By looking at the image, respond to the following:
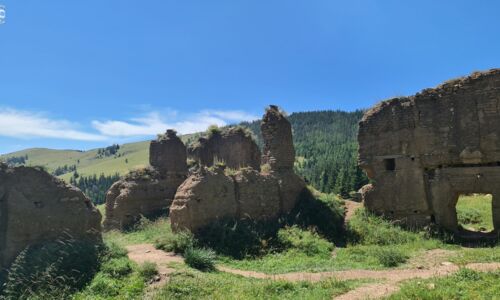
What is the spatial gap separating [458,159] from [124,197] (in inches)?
666

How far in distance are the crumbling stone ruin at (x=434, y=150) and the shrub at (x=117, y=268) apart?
1206 centimetres

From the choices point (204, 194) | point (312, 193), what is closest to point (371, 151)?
point (312, 193)

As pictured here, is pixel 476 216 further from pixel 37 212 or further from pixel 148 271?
pixel 37 212

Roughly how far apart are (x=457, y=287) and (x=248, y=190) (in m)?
10.1

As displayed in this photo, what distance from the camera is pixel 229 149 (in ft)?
87.6

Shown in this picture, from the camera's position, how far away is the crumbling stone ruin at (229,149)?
25.8 m

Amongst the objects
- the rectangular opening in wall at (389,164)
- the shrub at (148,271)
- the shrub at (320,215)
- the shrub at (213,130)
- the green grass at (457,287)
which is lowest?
the shrub at (148,271)

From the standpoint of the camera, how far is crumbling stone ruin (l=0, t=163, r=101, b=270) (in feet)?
38.7

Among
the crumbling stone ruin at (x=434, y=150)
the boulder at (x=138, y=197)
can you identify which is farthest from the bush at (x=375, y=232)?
the boulder at (x=138, y=197)

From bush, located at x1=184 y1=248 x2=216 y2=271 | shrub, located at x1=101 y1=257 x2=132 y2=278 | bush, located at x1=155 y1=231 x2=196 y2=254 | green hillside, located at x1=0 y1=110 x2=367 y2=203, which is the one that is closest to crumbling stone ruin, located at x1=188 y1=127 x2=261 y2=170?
bush, located at x1=155 y1=231 x2=196 y2=254

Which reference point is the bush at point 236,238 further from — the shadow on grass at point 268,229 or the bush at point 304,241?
the bush at point 304,241

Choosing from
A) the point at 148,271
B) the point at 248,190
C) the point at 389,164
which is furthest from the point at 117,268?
the point at 389,164

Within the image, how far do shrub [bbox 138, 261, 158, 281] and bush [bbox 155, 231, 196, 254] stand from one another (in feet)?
9.85

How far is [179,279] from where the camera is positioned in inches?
417
